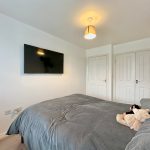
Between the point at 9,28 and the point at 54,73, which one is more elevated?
the point at 9,28

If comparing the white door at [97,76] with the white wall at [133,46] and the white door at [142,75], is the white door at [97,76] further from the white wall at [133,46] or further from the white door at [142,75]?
the white door at [142,75]

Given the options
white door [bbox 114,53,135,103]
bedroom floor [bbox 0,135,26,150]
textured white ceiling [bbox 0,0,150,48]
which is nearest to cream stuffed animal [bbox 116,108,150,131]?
bedroom floor [bbox 0,135,26,150]

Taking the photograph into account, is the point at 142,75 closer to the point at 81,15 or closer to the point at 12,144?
the point at 81,15

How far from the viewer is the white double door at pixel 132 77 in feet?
10.7

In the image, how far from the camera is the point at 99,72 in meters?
4.12

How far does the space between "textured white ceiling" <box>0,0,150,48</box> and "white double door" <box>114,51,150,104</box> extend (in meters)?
0.66

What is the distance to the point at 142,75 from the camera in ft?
10.9

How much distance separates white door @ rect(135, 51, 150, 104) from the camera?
3238 millimetres

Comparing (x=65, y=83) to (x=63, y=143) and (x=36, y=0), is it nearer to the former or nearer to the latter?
Answer: (x=36, y=0)

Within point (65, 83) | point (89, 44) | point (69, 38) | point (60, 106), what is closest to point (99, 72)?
point (89, 44)

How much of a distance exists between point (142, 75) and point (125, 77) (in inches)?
18.3

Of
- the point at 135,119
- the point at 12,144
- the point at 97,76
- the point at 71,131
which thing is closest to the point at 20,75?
the point at 12,144

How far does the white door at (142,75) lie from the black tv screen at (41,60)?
2116 millimetres

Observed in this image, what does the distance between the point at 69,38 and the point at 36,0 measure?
1.53 m
